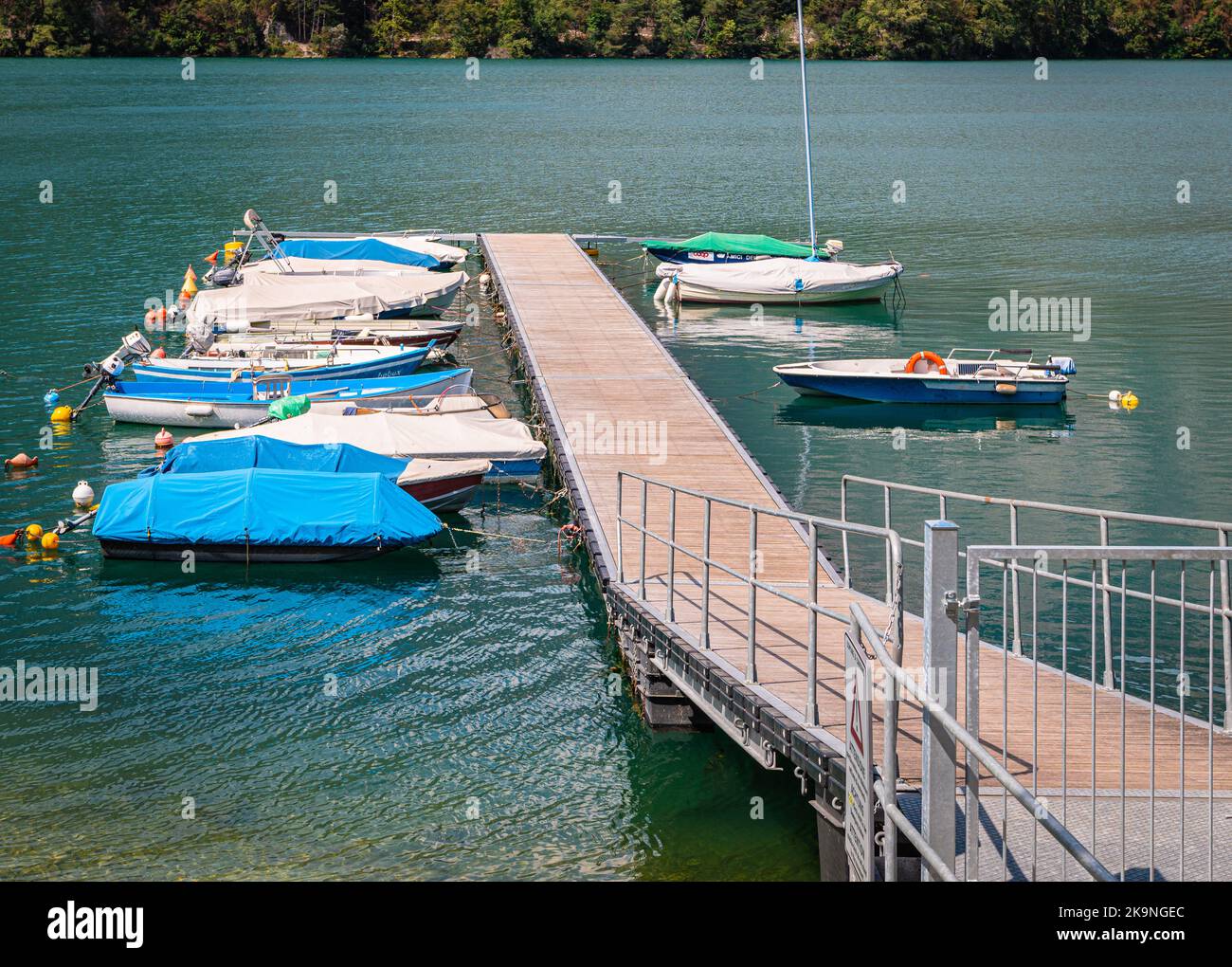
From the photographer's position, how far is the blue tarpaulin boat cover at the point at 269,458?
1038 inches

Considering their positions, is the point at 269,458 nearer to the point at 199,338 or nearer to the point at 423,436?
the point at 423,436

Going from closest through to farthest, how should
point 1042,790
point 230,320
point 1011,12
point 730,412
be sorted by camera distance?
point 1042,790, point 730,412, point 230,320, point 1011,12

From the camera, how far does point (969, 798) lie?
7.97 metres

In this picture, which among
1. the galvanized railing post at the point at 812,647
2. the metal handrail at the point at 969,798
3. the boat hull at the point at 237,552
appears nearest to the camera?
the metal handrail at the point at 969,798

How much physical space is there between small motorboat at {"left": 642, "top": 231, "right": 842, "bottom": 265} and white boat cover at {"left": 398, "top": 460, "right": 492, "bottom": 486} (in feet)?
82.4

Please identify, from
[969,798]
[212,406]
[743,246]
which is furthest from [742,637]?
[743,246]

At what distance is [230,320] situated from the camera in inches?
1513

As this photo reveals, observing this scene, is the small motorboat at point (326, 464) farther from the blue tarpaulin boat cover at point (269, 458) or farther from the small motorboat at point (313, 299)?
the small motorboat at point (313, 299)

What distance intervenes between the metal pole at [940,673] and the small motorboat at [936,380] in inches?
1091

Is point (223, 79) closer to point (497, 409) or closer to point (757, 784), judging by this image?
point (497, 409)

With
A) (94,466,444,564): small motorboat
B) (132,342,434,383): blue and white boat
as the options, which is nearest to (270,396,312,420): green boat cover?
(132,342,434,383): blue and white boat

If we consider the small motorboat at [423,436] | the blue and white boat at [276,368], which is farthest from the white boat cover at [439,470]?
the blue and white boat at [276,368]
